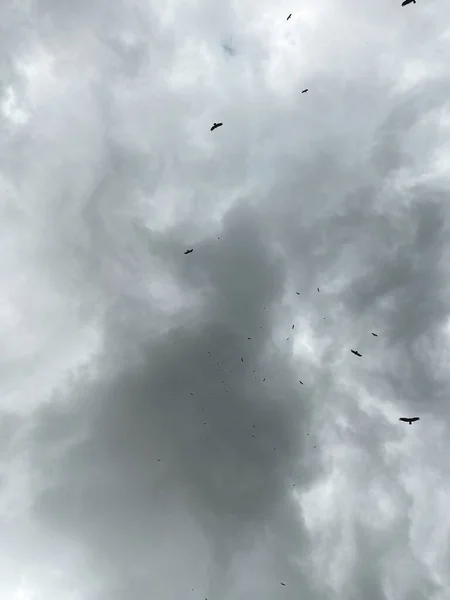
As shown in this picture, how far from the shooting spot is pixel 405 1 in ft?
356

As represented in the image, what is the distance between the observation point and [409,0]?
107m

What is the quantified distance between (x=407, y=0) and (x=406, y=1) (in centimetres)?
60

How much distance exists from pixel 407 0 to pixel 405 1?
1.55 feet

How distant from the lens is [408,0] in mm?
107688

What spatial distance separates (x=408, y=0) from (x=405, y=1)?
0.86 metres

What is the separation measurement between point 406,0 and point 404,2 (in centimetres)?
147

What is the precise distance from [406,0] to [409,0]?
6.64 ft

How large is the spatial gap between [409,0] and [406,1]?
1.17 metres

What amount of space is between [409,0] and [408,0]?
2.37ft

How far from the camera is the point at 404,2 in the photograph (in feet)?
354

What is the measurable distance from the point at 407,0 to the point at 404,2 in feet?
3.89

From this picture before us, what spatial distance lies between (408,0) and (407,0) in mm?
870

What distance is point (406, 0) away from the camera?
357ft

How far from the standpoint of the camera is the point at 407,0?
108 m
